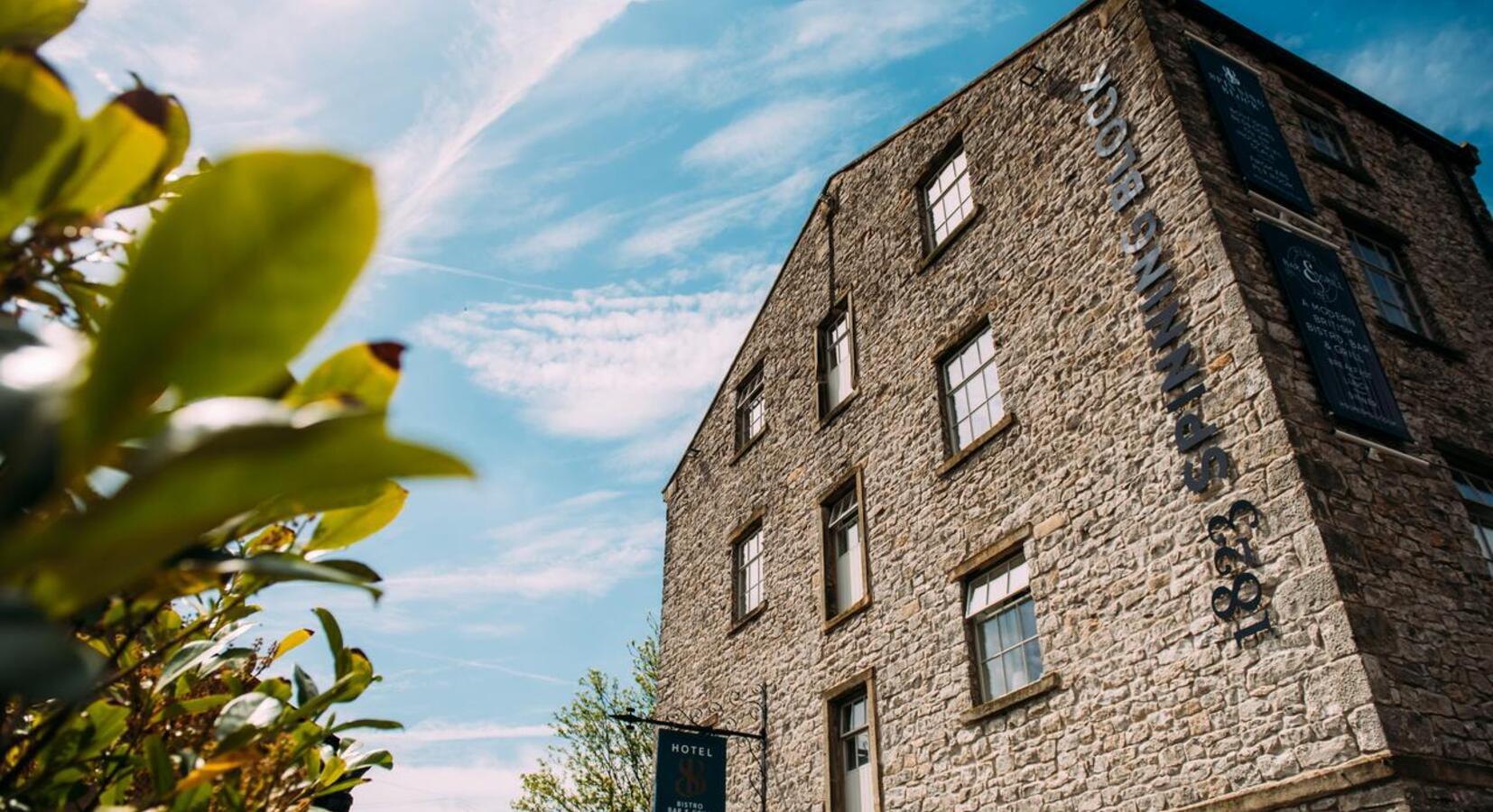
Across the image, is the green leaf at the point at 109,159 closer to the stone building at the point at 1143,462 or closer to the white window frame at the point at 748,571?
the stone building at the point at 1143,462

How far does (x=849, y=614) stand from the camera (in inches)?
406

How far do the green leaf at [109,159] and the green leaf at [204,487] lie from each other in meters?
0.41

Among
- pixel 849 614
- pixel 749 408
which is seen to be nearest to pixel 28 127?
pixel 849 614

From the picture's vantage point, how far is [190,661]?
1.36 metres

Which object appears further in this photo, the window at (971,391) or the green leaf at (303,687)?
the window at (971,391)

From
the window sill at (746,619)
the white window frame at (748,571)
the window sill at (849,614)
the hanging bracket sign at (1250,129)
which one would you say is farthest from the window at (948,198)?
the window sill at (746,619)

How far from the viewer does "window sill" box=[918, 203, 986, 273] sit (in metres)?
10.0

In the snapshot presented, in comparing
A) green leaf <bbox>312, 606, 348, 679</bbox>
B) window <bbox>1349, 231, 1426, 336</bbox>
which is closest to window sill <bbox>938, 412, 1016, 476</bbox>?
window <bbox>1349, 231, 1426, 336</bbox>

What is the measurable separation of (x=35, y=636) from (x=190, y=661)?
1205 millimetres

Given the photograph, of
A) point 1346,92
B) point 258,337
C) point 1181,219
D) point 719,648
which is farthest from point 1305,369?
point 719,648

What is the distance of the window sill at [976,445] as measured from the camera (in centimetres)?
852

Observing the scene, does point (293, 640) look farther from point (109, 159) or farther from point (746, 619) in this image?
point (746, 619)

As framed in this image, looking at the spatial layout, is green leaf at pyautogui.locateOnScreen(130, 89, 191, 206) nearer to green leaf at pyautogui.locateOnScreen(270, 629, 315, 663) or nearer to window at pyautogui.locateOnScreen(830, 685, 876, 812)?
green leaf at pyautogui.locateOnScreen(270, 629, 315, 663)

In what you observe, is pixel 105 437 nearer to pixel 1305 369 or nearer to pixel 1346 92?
pixel 1305 369
